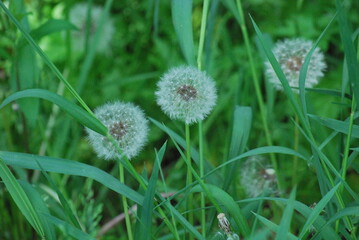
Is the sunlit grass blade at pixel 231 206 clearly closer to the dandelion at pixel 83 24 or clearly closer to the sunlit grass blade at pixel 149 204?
the sunlit grass blade at pixel 149 204

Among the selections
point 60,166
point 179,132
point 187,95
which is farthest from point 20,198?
point 179,132

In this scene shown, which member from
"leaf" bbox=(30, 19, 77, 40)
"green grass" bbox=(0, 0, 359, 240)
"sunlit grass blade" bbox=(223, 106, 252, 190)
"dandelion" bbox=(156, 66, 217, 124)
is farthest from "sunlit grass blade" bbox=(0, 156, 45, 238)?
"leaf" bbox=(30, 19, 77, 40)

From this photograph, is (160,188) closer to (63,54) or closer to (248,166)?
(248,166)

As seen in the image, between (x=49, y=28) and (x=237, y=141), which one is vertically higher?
(x=49, y=28)

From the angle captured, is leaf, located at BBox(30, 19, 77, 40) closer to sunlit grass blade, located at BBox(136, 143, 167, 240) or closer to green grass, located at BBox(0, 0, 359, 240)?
green grass, located at BBox(0, 0, 359, 240)

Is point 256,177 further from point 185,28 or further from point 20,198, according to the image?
point 20,198

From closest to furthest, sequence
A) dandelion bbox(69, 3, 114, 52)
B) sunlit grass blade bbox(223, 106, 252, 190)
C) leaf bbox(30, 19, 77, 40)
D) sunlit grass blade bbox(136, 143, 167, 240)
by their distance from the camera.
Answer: sunlit grass blade bbox(136, 143, 167, 240) < sunlit grass blade bbox(223, 106, 252, 190) < leaf bbox(30, 19, 77, 40) < dandelion bbox(69, 3, 114, 52)

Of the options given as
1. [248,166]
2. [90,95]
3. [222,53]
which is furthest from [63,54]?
[248,166]
